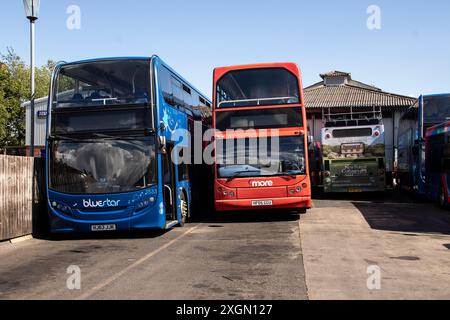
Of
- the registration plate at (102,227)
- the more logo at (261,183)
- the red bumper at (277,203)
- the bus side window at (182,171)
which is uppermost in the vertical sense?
the bus side window at (182,171)

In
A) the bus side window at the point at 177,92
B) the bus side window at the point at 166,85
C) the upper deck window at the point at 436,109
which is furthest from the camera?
the upper deck window at the point at 436,109

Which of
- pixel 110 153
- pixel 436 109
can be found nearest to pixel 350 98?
pixel 436 109

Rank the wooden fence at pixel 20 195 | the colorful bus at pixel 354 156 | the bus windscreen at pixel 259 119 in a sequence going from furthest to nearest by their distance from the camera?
1. the colorful bus at pixel 354 156
2. the bus windscreen at pixel 259 119
3. the wooden fence at pixel 20 195

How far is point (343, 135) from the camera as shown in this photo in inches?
859

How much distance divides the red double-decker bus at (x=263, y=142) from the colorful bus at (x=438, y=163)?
18.8ft

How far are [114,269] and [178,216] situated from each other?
5.30 metres

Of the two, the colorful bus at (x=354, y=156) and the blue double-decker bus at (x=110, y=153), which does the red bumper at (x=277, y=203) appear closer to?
the blue double-decker bus at (x=110, y=153)

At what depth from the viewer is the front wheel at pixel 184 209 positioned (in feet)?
45.8

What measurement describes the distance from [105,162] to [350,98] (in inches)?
1426

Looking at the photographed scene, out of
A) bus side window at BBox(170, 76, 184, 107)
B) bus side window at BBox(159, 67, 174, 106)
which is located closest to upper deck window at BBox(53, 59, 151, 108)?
bus side window at BBox(159, 67, 174, 106)

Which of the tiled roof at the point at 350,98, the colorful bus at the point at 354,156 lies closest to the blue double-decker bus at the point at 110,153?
the colorful bus at the point at 354,156

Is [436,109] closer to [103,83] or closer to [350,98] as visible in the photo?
[103,83]
